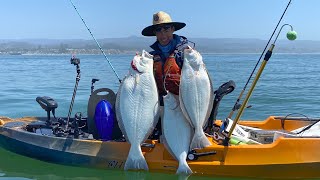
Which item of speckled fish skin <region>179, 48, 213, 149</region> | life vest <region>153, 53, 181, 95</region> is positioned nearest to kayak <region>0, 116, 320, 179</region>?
speckled fish skin <region>179, 48, 213, 149</region>

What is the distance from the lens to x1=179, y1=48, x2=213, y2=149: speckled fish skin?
6.13 m

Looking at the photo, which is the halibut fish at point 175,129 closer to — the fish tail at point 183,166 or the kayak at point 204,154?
the fish tail at point 183,166

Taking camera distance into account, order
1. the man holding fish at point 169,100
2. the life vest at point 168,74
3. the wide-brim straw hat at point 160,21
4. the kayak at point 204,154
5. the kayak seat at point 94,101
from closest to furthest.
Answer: the kayak at point 204,154, the man holding fish at point 169,100, the life vest at point 168,74, the wide-brim straw hat at point 160,21, the kayak seat at point 94,101

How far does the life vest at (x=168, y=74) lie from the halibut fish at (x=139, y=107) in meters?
0.16

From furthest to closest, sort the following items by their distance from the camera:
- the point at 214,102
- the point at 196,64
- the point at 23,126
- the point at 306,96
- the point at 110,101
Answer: the point at 306,96, the point at 23,126, the point at 110,101, the point at 214,102, the point at 196,64

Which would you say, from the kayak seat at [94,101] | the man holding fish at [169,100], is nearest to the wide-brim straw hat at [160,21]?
the man holding fish at [169,100]

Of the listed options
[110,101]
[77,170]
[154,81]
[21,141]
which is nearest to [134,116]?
[154,81]

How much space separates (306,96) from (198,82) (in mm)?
11041

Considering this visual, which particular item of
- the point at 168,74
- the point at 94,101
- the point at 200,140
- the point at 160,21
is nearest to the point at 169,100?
the point at 168,74

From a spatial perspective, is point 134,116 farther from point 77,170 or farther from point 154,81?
point 77,170

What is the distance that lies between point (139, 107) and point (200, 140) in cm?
97

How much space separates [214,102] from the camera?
6648mm

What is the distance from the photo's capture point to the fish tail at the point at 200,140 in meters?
6.19

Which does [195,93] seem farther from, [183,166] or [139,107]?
[183,166]
